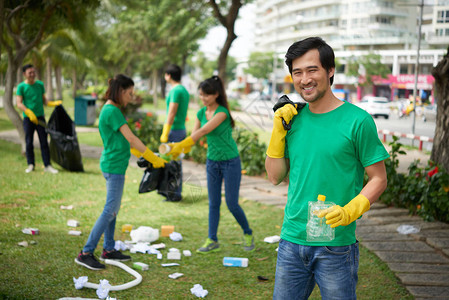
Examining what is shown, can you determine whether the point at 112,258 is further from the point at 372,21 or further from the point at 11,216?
the point at 372,21

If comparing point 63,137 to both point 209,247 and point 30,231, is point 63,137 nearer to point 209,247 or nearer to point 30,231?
point 30,231

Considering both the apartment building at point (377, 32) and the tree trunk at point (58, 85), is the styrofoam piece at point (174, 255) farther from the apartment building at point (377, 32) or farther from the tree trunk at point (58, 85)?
the tree trunk at point (58, 85)

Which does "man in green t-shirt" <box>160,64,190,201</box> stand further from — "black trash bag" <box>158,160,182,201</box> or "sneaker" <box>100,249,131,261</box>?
"sneaker" <box>100,249,131,261</box>

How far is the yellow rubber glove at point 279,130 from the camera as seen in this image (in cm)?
230

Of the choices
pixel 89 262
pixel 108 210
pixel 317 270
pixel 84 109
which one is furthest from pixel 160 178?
pixel 84 109

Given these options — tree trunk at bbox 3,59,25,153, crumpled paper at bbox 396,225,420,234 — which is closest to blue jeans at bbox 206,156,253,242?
crumpled paper at bbox 396,225,420,234

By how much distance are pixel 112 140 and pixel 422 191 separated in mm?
4022

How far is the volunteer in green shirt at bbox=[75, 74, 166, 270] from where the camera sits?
4.22 meters

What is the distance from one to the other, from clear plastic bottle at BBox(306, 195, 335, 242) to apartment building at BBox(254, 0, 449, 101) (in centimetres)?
351

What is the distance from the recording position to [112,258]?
14.9ft

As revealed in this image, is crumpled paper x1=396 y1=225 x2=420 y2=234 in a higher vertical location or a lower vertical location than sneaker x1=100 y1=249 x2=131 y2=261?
higher

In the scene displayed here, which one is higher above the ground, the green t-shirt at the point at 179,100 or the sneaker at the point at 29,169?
the green t-shirt at the point at 179,100

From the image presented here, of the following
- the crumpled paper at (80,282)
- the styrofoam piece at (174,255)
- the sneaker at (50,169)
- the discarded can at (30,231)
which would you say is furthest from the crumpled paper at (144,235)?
the sneaker at (50,169)

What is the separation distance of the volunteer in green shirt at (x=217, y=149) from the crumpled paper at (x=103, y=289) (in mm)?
1321
